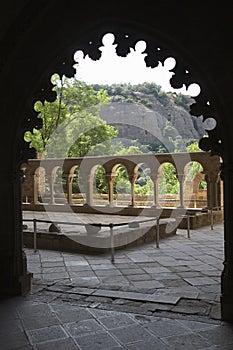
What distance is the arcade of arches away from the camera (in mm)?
3639

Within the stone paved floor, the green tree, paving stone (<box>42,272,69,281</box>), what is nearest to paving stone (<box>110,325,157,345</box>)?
the stone paved floor

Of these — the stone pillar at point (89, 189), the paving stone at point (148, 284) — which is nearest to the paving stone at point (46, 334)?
the paving stone at point (148, 284)

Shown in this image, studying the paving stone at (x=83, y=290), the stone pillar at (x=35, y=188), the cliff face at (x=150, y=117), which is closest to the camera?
the paving stone at (x=83, y=290)

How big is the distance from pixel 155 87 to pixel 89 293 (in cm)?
5748

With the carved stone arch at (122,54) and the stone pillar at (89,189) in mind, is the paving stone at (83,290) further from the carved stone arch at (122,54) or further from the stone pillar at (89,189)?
the stone pillar at (89,189)

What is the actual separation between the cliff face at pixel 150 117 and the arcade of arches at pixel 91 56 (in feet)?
152

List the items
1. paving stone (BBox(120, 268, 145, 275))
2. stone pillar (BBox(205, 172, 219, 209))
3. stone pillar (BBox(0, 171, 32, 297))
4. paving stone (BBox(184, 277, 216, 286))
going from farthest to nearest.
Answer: stone pillar (BBox(205, 172, 219, 209))
paving stone (BBox(120, 268, 145, 275))
paving stone (BBox(184, 277, 216, 286))
stone pillar (BBox(0, 171, 32, 297))

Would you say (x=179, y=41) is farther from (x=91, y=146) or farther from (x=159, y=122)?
(x=159, y=122)

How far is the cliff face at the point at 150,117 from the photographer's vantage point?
51.8m

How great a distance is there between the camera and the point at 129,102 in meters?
53.6

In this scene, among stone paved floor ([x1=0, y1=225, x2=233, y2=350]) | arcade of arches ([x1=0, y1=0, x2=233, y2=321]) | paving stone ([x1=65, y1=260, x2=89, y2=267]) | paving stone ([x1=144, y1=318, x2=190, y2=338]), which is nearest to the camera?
stone paved floor ([x1=0, y1=225, x2=233, y2=350])

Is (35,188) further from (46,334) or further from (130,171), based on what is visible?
(46,334)

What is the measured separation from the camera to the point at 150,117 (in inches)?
2064

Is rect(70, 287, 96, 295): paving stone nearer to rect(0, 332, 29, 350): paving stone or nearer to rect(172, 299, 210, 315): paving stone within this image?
rect(172, 299, 210, 315): paving stone
